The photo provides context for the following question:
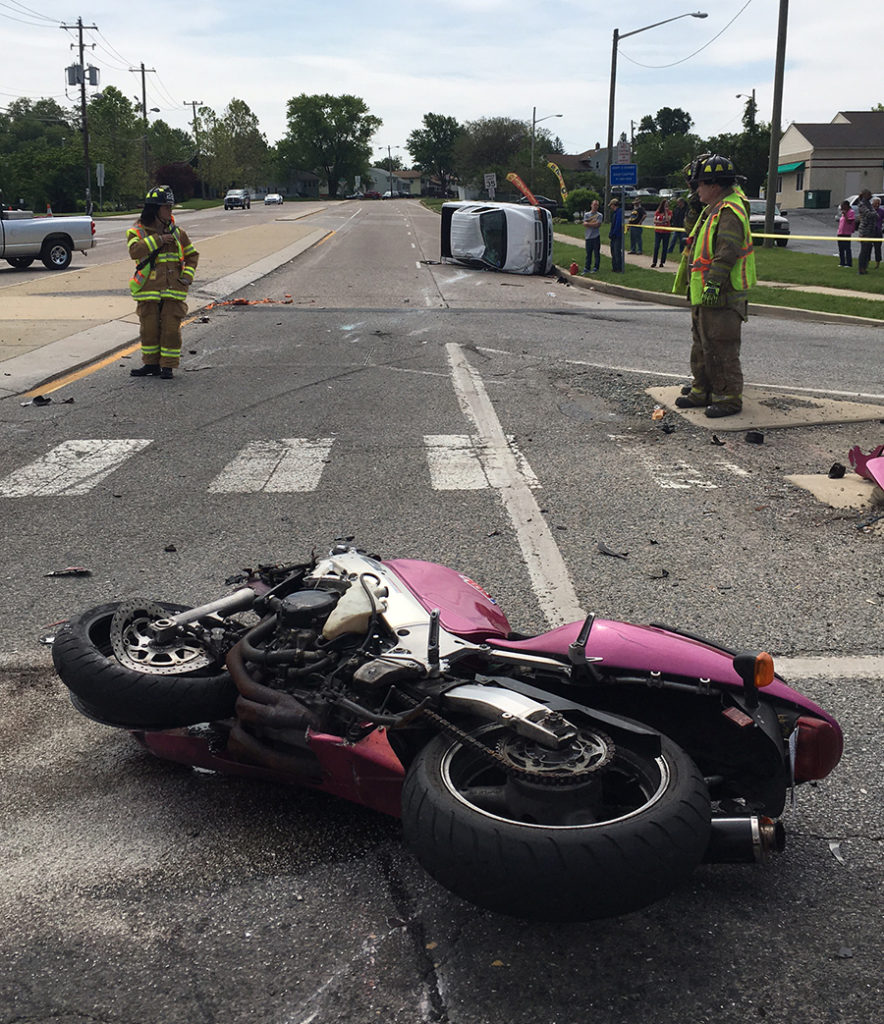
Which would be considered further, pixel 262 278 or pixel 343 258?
pixel 343 258

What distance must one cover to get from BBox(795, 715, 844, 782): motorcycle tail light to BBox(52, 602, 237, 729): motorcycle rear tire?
1.84 metres

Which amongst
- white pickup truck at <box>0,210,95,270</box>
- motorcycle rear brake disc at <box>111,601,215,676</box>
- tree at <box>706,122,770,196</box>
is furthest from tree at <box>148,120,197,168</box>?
motorcycle rear brake disc at <box>111,601,215,676</box>

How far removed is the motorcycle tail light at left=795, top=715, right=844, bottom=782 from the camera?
2988mm

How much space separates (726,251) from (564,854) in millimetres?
7537

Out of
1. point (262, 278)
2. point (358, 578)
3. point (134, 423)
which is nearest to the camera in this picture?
point (358, 578)

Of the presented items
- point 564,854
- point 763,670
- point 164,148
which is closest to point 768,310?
point 763,670

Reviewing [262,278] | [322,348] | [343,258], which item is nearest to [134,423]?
[322,348]

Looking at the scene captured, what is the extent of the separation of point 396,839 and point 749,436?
6.36 metres

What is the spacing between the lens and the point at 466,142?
453 ft

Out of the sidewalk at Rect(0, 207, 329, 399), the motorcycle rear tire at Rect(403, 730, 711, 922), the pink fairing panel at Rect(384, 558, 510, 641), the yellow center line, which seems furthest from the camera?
the sidewalk at Rect(0, 207, 329, 399)

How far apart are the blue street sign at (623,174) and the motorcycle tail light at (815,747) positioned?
94.2 ft

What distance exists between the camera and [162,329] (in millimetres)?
11766

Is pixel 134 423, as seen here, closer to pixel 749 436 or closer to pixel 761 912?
pixel 749 436

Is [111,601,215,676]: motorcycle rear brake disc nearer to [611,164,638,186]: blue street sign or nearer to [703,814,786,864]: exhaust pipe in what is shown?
[703,814,786,864]: exhaust pipe
